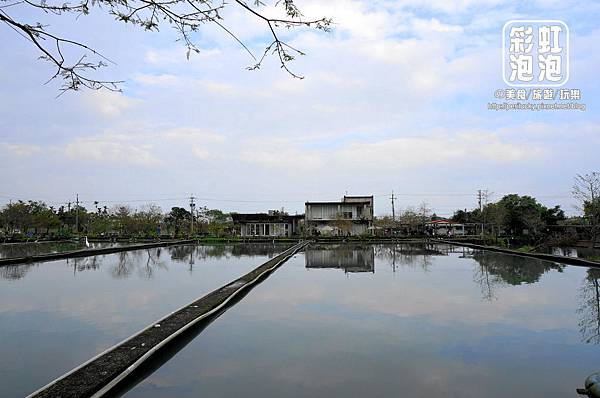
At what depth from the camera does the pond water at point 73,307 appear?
170 inches

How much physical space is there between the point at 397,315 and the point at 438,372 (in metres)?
2.38

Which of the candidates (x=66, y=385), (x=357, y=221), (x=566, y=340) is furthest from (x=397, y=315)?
(x=357, y=221)

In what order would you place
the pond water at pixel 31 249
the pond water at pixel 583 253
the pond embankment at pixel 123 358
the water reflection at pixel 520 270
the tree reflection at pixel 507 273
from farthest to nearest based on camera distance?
the pond water at pixel 31 249 → the pond water at pixel 583 253 → the water reflection at pixel 520 270 → the tree reflection at pixel 507 273 → the pond embankment at pixel 123 358

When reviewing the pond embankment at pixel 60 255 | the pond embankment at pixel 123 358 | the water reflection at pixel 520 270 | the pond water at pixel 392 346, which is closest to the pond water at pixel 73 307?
the pond embankment at pixel 123 358

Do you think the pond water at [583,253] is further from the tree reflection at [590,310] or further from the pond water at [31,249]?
the pond water at [31,249]

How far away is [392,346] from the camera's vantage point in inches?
190

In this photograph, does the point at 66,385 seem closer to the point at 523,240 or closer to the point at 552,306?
the point at 552,306

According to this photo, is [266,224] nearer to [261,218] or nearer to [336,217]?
[261,218]

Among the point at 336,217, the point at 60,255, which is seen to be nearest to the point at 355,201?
the point at 336,217

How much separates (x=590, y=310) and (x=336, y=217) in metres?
30.7

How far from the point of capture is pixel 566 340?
514cm

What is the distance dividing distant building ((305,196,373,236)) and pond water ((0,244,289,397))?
24.1 meters

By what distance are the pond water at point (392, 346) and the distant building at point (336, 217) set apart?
27.9m

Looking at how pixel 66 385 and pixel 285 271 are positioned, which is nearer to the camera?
pixel 66 385
